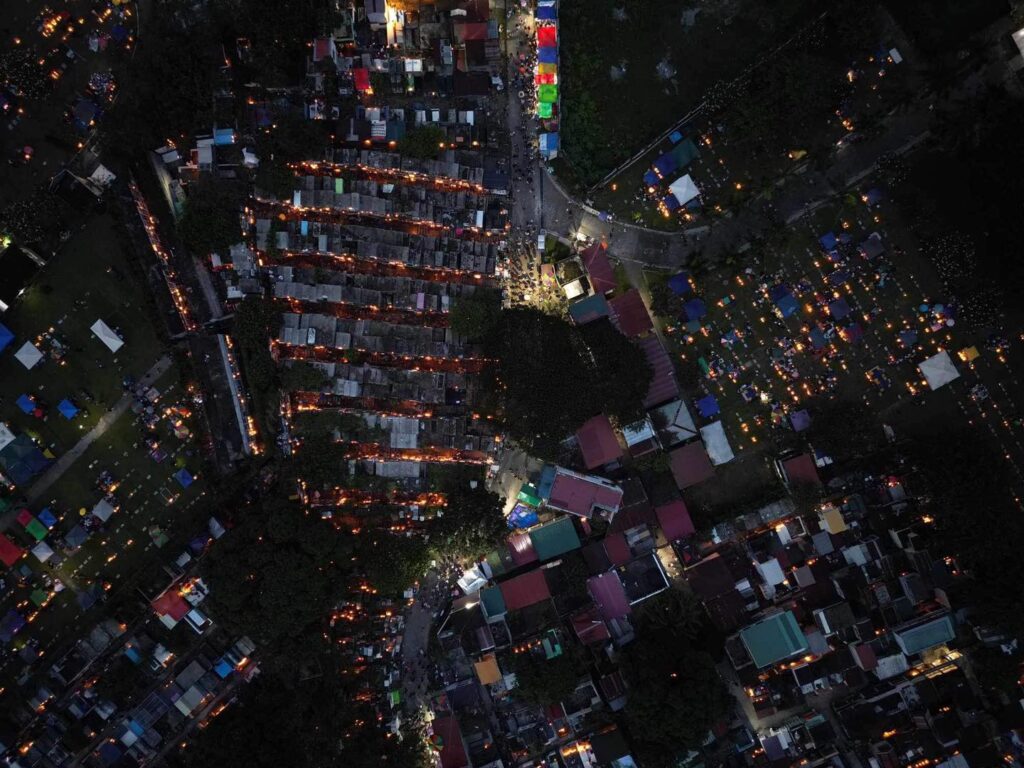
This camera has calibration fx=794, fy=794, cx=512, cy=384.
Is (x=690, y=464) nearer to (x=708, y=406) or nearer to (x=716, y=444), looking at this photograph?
(x=716, y=444)

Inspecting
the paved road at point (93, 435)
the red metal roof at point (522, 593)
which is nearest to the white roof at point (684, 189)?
the red metal roof at point (522, 593)

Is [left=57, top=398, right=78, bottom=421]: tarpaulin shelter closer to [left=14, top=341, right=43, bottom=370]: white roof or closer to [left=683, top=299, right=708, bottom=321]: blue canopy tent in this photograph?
[left=14, top=341, right=43, bottom=370]: white roof

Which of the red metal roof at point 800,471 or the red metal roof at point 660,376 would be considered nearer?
the red metal roof at point 800,471

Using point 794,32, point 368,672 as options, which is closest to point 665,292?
point 794,32

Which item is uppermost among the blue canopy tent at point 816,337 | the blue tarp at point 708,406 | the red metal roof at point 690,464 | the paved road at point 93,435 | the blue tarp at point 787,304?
the paved road at point 93,435

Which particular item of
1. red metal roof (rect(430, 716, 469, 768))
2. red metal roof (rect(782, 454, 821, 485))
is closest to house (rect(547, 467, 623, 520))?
red metal roof (rect(782, 454, 821, 485))

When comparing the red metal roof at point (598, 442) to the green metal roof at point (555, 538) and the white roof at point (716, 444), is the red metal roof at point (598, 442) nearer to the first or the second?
the green metal roof at point (555, 538)
